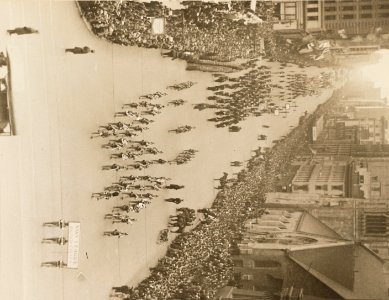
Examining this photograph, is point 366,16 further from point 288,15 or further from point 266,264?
point 266,264

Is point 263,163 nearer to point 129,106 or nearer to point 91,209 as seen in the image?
point 129,106

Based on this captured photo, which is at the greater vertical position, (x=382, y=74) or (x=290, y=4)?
(x=290, y=4)

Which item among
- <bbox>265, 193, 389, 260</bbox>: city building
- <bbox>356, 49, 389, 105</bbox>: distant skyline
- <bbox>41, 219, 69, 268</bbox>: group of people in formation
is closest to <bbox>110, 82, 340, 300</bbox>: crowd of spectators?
<bbox>265, 193, 389, 260</bbox>: city building

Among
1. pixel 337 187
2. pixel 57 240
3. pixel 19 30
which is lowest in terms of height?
pixel 337 187

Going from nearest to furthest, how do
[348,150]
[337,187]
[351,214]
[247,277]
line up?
[247,277] → [351,214] → [337,187] → [348,150]

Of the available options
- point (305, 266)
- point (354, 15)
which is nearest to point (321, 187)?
point (305, 266)

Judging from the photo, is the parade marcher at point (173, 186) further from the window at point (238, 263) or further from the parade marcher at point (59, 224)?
the parade marcher at point (59, 224)

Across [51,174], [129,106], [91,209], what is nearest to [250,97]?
[129,106]
